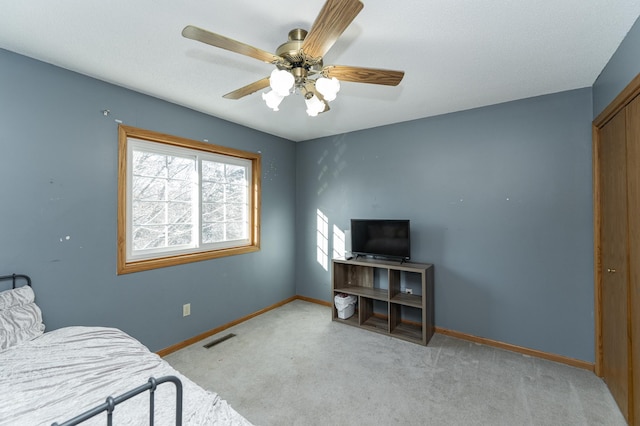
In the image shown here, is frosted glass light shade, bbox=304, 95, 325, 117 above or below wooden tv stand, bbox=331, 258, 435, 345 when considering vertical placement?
above

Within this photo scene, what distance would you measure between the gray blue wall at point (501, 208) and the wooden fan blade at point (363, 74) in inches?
72.7

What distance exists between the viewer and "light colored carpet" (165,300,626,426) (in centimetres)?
193

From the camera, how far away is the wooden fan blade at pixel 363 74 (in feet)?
5.04

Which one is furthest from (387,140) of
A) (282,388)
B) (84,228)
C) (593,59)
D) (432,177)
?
(84,228)

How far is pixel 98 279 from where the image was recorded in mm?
2363

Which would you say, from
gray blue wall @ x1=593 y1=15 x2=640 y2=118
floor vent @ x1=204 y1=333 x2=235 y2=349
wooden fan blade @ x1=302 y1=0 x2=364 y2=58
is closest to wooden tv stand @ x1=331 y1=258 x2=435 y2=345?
floor vent @ x1=204 y1=333 x2=235 y2=349

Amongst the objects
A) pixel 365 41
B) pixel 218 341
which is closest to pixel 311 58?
pixel 365 41

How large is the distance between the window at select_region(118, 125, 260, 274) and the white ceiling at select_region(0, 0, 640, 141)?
1.88 ft

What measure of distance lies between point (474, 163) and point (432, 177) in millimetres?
445

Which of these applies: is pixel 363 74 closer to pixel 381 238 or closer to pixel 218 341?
pixel 381 238

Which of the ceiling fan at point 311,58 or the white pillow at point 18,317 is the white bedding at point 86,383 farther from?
the ceiling fan at point 311,58

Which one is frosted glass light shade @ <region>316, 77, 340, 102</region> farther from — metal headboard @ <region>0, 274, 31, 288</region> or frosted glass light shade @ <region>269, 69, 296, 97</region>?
metal headboard @ <region>0, 274, 31, 288</region>

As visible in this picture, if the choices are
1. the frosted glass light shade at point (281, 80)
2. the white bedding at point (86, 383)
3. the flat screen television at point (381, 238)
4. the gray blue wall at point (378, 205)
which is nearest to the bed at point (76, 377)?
the white bedding at point (86, 383)

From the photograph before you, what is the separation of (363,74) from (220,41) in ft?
2.48
